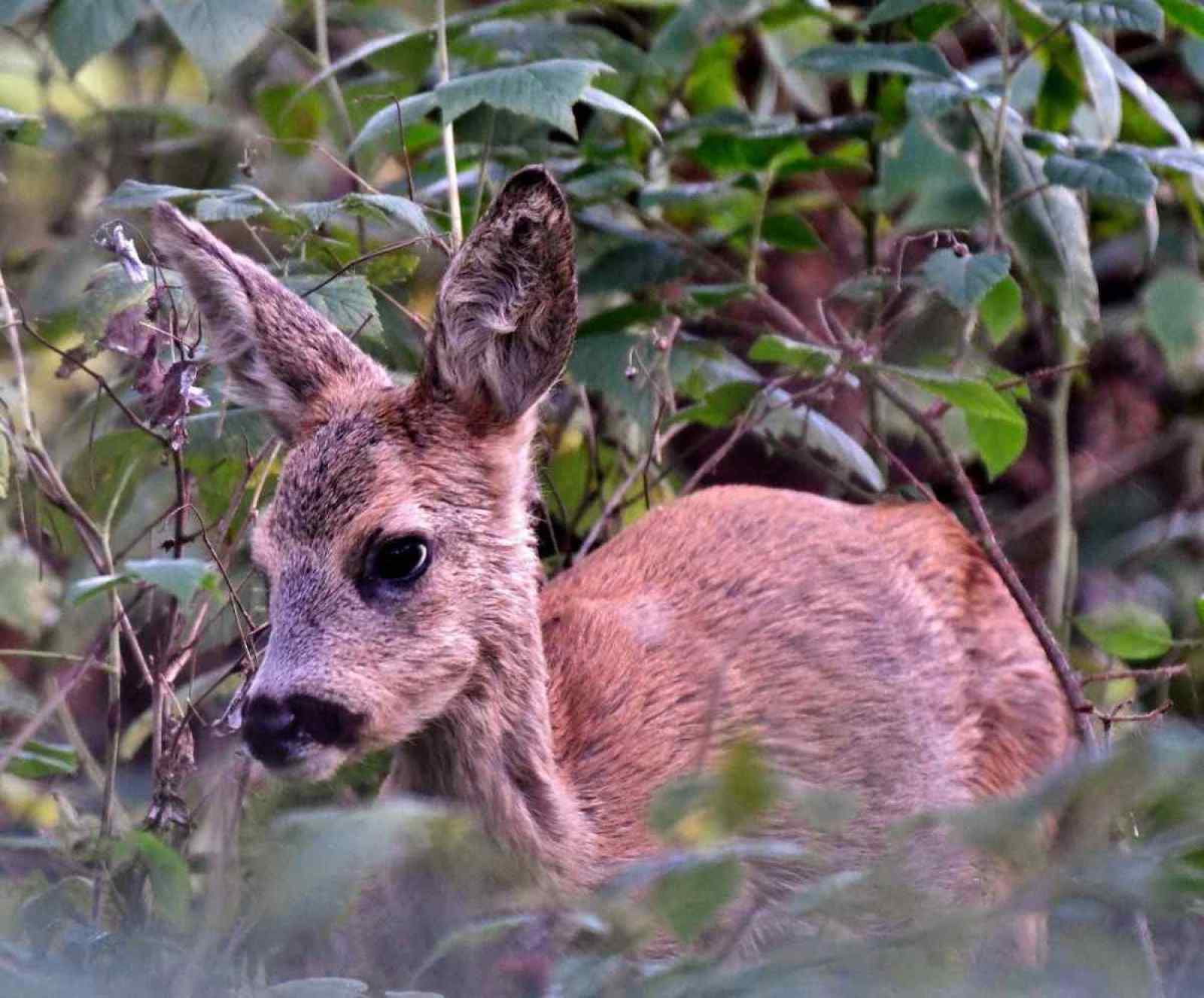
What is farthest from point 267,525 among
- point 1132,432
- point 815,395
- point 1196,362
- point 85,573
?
point 1132,432

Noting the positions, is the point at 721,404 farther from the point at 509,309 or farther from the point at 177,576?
the point at 177,576

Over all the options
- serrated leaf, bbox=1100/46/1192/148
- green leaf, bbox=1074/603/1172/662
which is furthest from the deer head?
serrated leaf, bbox=1100/46/1192/148

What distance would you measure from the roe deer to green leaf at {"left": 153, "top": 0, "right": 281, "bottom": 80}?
13.8 inches

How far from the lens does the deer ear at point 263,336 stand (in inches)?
157

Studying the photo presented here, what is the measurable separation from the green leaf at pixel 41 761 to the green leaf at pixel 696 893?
6.50 ft

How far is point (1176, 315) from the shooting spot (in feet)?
18.6

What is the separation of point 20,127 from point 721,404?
180 centimetres

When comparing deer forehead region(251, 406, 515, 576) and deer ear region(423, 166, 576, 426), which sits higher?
deer ear region(423, 166, 576, 426)

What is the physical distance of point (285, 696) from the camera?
3.40 m

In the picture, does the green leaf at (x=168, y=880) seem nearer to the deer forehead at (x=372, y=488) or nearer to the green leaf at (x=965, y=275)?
the deer forehead at (x=372, y=488)

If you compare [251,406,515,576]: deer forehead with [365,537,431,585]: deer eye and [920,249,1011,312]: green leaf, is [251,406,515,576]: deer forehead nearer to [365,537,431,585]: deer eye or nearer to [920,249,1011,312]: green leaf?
[365,537,431,585]: deer eye

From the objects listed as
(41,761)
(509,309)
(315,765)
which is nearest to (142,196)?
(509,309)

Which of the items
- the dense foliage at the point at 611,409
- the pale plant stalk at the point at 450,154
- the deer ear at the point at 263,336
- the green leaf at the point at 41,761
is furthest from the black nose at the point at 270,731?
the pale plant stalk at the point at 450,154

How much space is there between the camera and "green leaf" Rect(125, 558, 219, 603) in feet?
8.76
